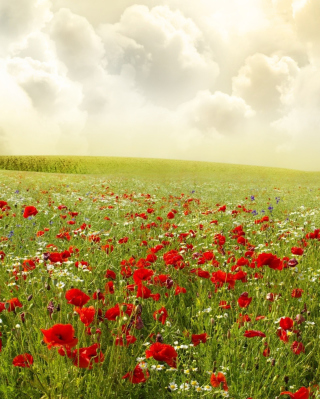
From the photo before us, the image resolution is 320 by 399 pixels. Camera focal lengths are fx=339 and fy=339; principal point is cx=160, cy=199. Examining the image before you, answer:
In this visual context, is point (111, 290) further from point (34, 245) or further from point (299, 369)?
point (34, 245)

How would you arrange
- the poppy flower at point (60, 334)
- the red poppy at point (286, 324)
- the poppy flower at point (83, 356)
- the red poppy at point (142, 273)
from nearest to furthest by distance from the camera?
the poppy flower at point (60, 334)
the poppy flower at point (83, 356)
the red poppy at point (286, 324)
the red poppy at point (142, 273)

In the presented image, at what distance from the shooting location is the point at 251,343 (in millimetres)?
2619

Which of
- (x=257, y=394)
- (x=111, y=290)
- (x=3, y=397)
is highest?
(x=111, y=290)

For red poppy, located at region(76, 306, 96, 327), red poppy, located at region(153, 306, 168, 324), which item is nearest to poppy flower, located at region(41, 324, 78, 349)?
red poppy, located at region(76, 306, 96, 327)

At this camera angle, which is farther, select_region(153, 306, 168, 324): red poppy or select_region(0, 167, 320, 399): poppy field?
select_region(153, 306, 168, 324): red poppy

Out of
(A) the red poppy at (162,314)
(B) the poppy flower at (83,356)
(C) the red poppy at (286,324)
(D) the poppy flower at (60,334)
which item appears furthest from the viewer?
(A) the red poppy at (162,314)

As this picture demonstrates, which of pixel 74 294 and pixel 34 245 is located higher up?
pixel 74 294

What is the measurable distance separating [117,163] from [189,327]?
2192 inches

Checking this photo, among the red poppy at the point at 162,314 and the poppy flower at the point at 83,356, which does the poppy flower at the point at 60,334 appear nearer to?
the poppy flower at the point at 83,356

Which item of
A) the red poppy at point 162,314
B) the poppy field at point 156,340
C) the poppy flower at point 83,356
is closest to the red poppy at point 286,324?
the poppy field at point 156,340

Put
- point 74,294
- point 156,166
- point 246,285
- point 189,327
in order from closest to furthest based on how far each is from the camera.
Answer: point 74,294
point 189,327
point 246,285
point 156,166

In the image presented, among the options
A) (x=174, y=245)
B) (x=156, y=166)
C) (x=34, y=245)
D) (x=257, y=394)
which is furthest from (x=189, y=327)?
(x=156, y=166)

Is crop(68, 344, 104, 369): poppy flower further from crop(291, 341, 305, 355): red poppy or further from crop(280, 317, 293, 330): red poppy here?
crop(291, 341, 305, 355): red poppy

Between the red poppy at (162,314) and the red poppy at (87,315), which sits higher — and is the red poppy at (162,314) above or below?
below
